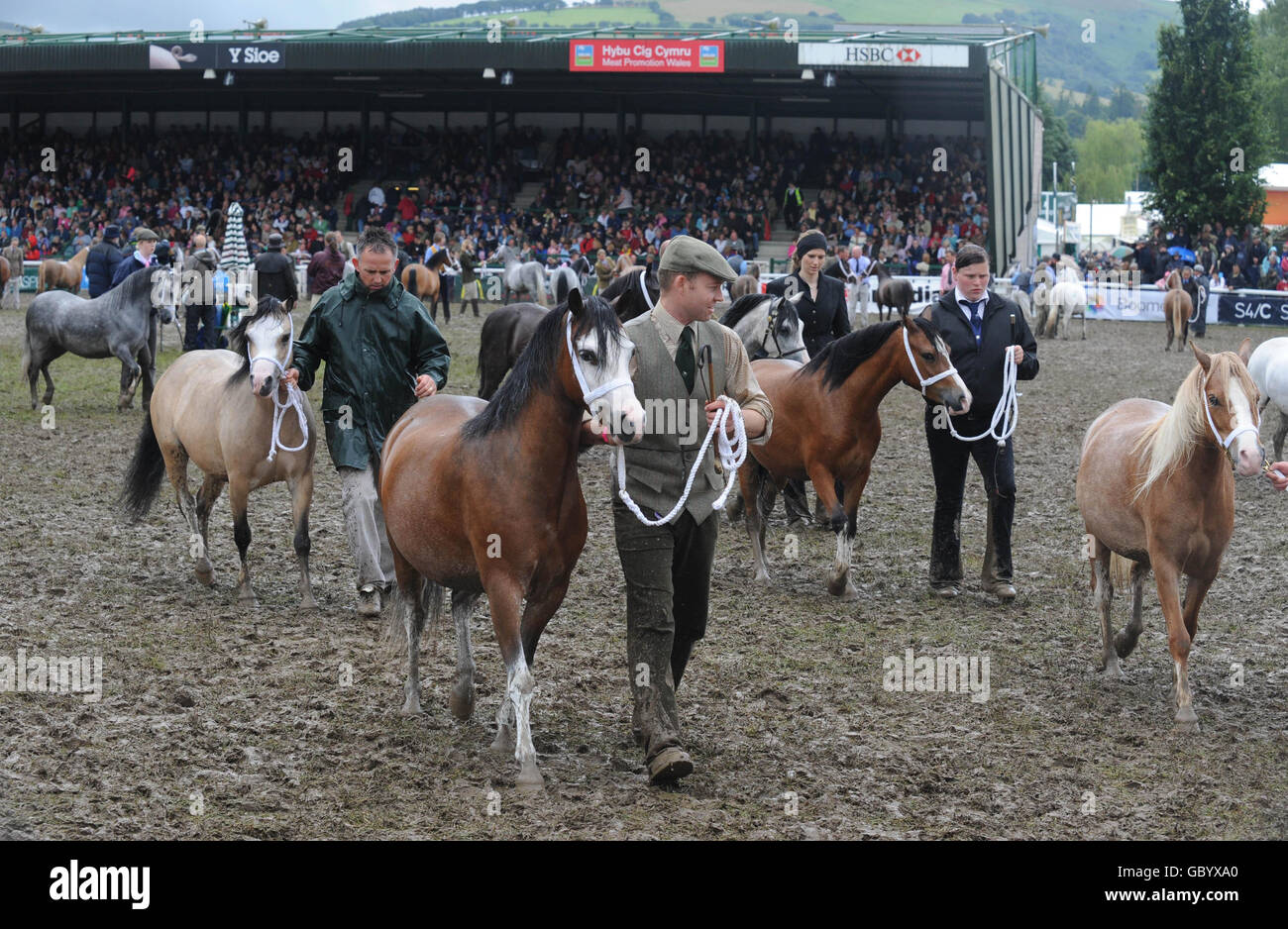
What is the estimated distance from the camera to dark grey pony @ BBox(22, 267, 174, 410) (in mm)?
13930

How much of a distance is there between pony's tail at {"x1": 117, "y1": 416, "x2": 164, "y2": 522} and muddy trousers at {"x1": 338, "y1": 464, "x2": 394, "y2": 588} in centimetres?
219

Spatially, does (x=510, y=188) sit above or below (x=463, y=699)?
above

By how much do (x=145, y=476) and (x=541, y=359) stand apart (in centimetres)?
464

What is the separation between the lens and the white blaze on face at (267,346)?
22.9 ft

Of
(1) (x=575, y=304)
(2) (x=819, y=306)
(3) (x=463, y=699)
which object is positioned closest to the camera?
(1) (x=575, y=304)

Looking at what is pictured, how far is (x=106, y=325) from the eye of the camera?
13.9m

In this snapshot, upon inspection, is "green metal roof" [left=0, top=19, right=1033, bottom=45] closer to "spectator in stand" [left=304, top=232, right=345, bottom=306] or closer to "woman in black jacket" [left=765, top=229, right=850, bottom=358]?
"spectator in stand" [left=304, top=232, right=345, bottom=306]

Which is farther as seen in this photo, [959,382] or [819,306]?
[819,306]

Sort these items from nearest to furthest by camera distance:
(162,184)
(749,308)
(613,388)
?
(613,388), (749,308), (162,184)

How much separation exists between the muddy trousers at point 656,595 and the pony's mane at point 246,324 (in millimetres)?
3098

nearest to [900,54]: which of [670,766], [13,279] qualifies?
[13,279]

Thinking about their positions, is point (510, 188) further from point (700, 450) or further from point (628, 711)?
point (700, 450)

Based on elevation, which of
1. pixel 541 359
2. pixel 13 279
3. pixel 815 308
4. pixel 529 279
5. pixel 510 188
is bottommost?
pixel 541 359

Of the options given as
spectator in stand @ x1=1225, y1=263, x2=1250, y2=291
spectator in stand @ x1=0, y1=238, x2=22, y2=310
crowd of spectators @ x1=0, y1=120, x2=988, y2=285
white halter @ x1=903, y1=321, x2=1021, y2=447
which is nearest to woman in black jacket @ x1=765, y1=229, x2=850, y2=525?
white halter @ x1=903, y1=321, x2=1021, y2=447
